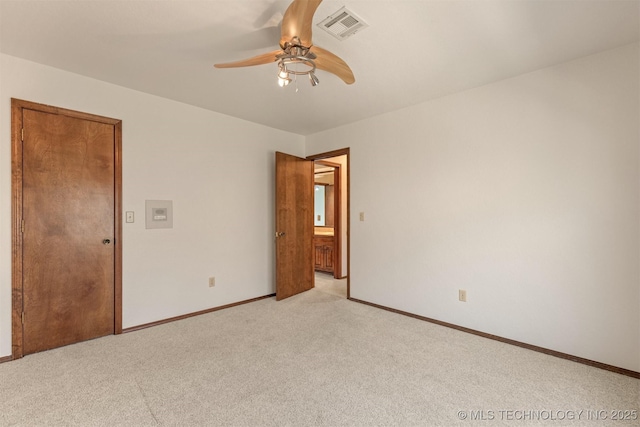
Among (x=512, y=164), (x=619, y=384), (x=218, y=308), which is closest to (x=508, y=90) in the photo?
(x=512, y=164)

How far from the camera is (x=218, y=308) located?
366 centimetres

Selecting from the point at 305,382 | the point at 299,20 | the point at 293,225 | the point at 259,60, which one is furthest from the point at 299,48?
the point at 293,225

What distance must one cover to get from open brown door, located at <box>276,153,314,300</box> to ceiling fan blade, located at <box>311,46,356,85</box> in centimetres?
207

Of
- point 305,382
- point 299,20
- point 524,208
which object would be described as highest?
point 299,20

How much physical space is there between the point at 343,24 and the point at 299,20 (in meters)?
0.46

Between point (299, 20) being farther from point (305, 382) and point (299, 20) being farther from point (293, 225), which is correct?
point (293, 225)

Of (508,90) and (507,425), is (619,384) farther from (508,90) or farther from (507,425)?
(508,90)

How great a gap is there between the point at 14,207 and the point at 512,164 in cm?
431

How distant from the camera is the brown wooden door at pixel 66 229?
2477 millimetres

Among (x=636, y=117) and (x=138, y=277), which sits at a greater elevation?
(x=636, y=117)

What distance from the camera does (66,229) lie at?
8.68 ft

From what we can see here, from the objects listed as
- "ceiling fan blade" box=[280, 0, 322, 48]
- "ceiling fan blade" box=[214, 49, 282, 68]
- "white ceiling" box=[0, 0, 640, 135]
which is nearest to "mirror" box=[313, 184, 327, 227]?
"white ceiling" box=[0, 0, 640, 135]

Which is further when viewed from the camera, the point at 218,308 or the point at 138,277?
the point at 218,308

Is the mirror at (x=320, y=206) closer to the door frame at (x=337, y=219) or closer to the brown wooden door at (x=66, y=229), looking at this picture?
the door frame at (x=337, y=219)
